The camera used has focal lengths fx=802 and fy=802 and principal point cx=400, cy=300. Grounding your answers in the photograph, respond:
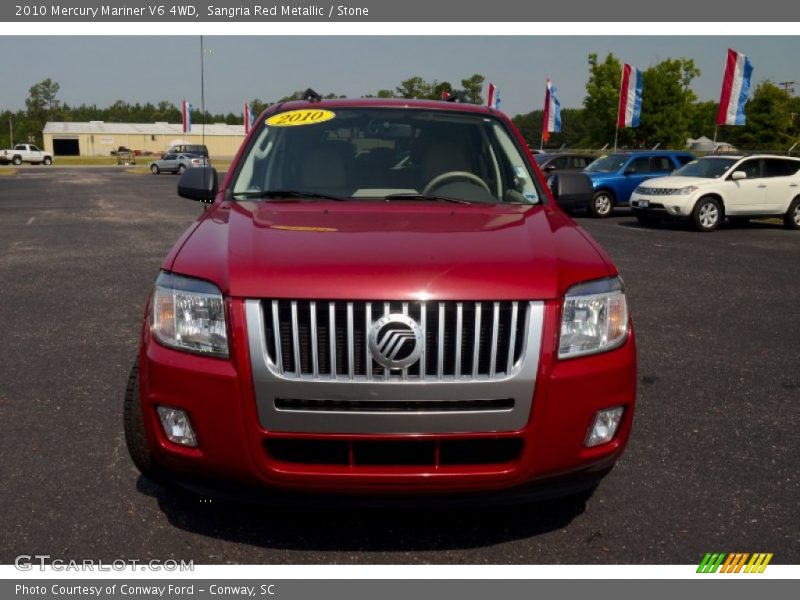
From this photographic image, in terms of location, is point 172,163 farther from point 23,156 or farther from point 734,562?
point 734,562

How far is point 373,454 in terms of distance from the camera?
2.72 metres

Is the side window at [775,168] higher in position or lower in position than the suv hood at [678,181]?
higher

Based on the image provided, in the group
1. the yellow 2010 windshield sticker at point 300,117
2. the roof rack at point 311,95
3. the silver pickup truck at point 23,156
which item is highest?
the roof rack at point 311,95

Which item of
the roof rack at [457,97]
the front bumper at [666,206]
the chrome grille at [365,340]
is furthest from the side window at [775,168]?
the chrome grille at [365,340]

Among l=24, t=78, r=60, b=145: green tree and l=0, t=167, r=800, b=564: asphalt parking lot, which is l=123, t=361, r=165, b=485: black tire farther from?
l=24, t=78, r=60, b=145: green tree

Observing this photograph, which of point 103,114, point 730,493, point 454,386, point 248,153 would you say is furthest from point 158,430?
point 103,114

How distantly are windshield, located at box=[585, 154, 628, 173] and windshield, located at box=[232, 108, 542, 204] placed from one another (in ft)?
53.5

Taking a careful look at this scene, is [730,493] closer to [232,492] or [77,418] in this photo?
[232,492]

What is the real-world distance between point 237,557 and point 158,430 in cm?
56

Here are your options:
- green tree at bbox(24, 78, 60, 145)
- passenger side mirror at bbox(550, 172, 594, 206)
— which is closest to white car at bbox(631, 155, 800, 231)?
passenger side mirror at bbox(550, 172, 594, 206)

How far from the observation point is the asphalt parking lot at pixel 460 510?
3047mm

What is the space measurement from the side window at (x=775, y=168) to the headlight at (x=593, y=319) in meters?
15.6

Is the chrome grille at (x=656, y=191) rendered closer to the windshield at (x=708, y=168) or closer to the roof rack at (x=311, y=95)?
the windshield at (x=708, y=168)

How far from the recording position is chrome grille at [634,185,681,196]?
53.3ft
